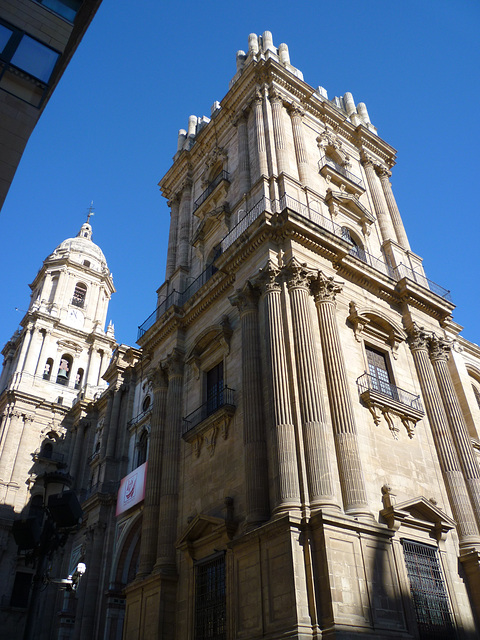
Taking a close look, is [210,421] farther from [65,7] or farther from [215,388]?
[65,7]

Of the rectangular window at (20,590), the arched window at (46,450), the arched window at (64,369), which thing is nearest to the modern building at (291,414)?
the rectangular window at (20,590)

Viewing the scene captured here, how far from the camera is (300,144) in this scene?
25297mm

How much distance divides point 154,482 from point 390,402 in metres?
9.19

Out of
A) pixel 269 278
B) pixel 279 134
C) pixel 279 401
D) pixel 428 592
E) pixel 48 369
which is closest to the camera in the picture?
pixel 428 592

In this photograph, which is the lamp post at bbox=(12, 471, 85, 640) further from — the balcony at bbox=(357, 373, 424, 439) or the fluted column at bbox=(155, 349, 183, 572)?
the balcony at bbox=(357, 373, 424, 439)

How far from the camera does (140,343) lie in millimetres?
26312

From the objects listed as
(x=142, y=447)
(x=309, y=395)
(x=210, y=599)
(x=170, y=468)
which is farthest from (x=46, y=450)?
(x=309, y=395)

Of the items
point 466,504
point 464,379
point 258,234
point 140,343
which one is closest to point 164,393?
point 140,343

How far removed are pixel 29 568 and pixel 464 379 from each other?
30834mm

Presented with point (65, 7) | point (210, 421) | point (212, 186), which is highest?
point (212, 186)

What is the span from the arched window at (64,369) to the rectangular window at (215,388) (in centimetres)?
3124

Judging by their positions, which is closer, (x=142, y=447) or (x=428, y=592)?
(x=428, y=592)

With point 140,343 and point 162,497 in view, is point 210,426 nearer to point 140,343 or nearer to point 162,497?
point 162,497

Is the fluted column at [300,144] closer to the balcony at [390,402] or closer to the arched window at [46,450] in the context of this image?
the balcony at [390,402]
